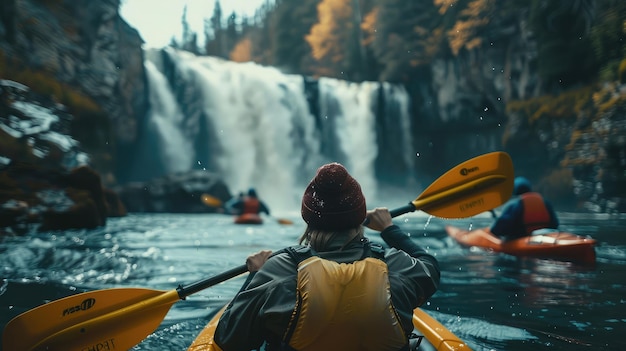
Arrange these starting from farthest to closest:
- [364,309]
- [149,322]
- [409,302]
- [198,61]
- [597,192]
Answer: [198,61], [597,192], [149,322], [409,302], [364,309]

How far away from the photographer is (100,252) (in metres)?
6.76

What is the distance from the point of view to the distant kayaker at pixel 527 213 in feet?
20.0

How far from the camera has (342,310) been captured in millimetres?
1565

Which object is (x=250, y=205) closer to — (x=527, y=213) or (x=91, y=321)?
(x=527, y=213)

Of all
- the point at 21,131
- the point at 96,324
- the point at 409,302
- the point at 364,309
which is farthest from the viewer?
the point at 21,131

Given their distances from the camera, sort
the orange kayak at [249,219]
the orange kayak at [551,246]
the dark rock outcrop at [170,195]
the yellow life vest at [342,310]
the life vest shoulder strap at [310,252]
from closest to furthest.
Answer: the yellow life vest at [342,310]
the life vest shoulder strap at [310,252]
the orange kayak at [551,246]
the orange kayak at [249,219]
the dark rock outcrop at [170,195]

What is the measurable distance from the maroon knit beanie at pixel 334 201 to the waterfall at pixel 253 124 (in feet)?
65.8

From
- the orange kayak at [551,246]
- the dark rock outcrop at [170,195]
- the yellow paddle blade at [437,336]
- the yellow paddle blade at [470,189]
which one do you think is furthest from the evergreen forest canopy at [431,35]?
the yellow paddle blade at [437,336]

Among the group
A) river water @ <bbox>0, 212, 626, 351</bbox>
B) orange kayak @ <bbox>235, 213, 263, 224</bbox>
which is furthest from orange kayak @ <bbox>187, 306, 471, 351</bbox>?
orange kayak @ <bbox>235, 213, 263, 224</bbox>

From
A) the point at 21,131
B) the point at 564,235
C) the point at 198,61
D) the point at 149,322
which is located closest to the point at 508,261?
the point at 564,235

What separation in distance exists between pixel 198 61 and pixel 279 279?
76.3ft

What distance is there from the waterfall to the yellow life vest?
66.4 ft

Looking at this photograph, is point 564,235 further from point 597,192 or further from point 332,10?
point 332,10

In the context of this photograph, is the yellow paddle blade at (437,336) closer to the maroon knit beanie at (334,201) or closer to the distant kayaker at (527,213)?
the maroon knit beanie at (334,201)
